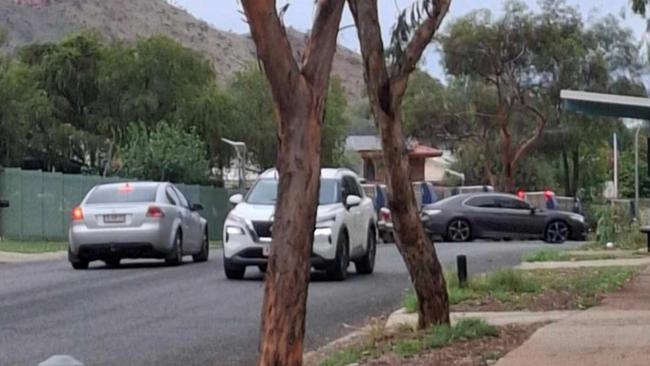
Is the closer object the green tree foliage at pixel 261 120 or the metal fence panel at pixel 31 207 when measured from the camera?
the metal fence panel at pixel 31 207

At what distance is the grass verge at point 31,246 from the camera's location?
28312 millimetres

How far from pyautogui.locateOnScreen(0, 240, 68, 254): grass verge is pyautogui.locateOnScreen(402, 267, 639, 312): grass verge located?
1351 cm

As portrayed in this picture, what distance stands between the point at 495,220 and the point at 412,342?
25.1m

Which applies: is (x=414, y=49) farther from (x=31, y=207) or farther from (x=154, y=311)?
(x=31, y=207)

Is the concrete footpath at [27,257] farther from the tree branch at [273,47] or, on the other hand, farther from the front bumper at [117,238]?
the tree branch at [273,47]

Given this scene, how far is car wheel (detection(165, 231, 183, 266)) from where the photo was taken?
858 inches

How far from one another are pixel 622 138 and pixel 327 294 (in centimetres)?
4268

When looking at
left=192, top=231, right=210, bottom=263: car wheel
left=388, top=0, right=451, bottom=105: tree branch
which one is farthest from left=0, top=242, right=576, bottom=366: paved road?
left=388, top=0, right=451, bottom=105: tree branch

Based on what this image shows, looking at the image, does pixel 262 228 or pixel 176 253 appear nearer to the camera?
pixel 262 228

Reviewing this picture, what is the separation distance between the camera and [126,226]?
2102 cm

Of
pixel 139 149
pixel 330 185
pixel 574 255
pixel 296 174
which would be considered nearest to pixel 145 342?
pixel 296 174

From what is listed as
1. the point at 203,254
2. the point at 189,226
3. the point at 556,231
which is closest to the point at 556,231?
the point at 556,231

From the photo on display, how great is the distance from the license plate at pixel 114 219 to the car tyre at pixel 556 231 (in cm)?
1738

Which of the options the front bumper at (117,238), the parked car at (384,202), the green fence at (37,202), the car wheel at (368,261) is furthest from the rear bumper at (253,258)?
the green fence at (37,202)
